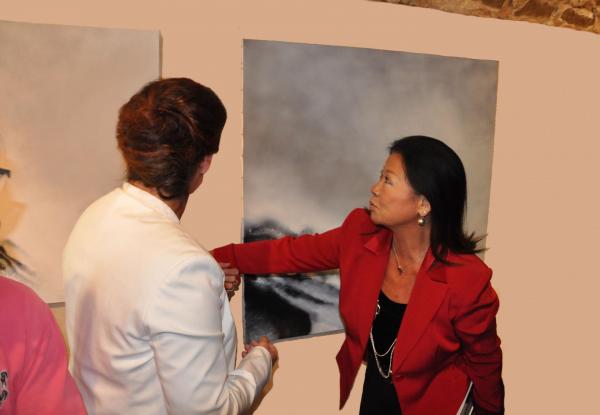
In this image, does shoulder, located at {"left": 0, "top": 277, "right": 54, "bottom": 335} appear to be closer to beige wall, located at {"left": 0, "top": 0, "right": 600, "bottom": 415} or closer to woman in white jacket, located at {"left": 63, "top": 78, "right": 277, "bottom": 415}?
woman in white jacket, located at {"left": 63, "top": 78, "right": 277, "bottom": 415}

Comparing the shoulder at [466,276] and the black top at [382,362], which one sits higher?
the shoulder at [466,276]

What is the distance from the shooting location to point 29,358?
25.0 inches

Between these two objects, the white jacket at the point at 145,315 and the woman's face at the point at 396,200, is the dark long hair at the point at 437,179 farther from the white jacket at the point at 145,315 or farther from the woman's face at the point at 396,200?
the white jacket at the point at 145,315

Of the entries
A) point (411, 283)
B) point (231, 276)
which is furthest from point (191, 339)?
point (411, 283)

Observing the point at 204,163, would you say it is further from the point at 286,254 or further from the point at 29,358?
the point at 286,254

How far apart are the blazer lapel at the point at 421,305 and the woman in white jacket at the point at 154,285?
66 centimetres

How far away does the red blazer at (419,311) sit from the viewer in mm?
1499

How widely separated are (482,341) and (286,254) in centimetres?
73

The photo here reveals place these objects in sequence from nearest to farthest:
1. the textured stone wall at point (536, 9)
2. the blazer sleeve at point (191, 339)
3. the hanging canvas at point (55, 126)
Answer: the blazer sleeve at point (191, 339), the hanging canvas at point (55, 126), the textured stone wall at point (536, 9)

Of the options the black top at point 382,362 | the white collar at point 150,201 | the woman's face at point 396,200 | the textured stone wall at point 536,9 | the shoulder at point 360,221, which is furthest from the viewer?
the textured stone wall at point 536,9

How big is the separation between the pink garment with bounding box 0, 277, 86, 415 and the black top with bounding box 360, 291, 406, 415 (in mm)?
1144

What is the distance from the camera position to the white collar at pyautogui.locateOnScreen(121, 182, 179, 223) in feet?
3.19

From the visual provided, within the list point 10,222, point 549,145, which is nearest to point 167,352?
point 10,222

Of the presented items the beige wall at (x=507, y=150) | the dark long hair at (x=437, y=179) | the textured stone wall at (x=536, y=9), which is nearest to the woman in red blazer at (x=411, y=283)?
the dark long hair at (x=437, y=179)
